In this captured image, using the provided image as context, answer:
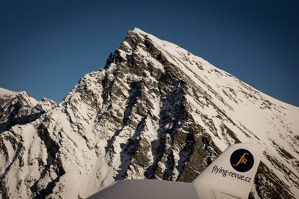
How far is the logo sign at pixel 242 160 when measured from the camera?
17.0m

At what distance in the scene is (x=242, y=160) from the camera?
17141mm

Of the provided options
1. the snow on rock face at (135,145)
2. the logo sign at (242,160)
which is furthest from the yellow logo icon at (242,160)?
the snow on rock face at (135,145)

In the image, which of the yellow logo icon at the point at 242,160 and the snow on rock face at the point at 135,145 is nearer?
the yellow logo icon at the point at 242,160

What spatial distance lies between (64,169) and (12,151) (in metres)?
49.7

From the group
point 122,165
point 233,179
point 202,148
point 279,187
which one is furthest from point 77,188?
point 233,179

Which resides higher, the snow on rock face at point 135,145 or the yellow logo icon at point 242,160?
the snow on rock face at point 135,145

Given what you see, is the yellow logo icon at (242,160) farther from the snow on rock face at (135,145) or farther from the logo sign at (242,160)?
the snow on rock face at (135,145)

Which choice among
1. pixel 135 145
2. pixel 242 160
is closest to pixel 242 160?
pixel 242 160

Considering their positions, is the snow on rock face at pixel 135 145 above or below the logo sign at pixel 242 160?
above

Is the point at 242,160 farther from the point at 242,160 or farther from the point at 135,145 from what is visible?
the point at 135,145

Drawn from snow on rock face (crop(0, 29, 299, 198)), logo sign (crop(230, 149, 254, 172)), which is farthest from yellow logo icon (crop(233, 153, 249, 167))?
snow on rock face (crop(0, 29, 299, 198))

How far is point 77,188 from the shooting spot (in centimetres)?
16125

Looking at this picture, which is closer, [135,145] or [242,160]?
[242,160]

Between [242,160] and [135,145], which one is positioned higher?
[135,145]
